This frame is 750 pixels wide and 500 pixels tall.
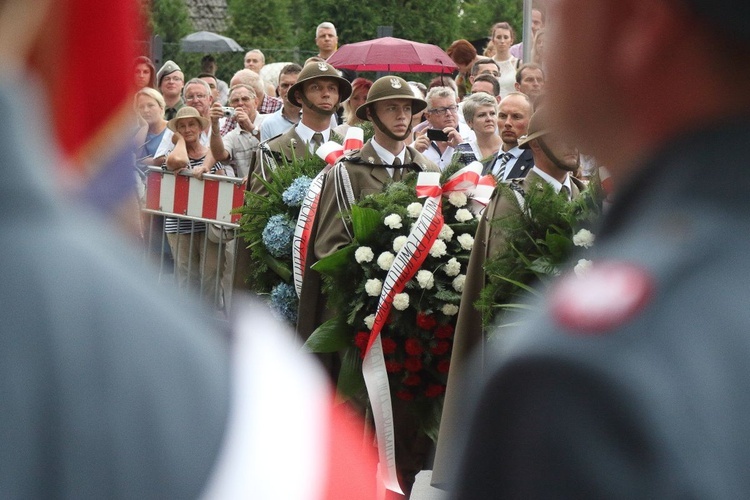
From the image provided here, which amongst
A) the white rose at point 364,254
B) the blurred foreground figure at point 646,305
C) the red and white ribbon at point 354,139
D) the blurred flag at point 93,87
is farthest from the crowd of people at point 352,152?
the blurred flag at point 93,87

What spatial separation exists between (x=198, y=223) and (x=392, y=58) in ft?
17.1

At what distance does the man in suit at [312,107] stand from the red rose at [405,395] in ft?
8.42

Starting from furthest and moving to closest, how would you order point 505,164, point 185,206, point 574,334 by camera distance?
point 185,206, point 505,164, point 574,334

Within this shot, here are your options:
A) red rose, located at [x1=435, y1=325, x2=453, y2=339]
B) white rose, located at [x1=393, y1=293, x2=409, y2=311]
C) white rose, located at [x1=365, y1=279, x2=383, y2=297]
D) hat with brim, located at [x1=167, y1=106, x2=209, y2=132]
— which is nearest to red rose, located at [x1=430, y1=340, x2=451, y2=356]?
red rose, located at [x1=435, y1=325, x2=453, y2=339]

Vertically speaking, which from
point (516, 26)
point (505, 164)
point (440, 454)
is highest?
point (516, 26)

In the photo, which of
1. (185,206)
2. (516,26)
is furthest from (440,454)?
(516,26)

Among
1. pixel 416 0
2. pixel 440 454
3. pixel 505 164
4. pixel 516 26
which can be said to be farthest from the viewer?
pixel 516 26

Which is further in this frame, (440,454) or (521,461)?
(440,454)

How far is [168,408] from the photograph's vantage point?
87cm

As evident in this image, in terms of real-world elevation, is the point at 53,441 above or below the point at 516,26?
below

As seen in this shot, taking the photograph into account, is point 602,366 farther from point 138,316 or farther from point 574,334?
point 138,316

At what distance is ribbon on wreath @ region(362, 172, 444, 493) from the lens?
19.6 feet

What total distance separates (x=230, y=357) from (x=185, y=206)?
8820mm

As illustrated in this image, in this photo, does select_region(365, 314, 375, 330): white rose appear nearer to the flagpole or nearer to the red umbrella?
the flagpole
